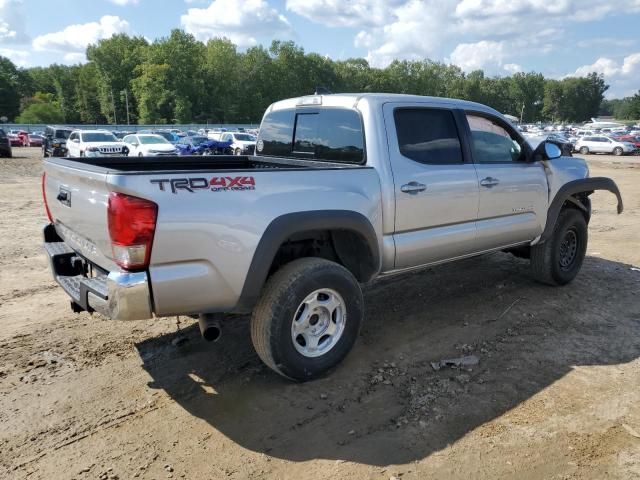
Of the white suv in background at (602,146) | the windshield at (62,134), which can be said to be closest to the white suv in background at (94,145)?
the windshield at (62,134)

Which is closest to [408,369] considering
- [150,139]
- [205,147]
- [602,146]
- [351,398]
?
[351,398]

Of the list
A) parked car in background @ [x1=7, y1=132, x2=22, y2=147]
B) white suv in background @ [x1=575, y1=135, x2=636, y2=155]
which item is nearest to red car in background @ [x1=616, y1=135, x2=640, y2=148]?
white suv in background @ [x1=575, y1=135, x2=636, y2=155]

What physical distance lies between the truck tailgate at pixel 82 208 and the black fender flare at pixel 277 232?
0.84 metres

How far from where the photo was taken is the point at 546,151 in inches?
206

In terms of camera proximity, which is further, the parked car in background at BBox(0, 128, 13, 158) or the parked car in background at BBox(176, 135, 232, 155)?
the parked car in background at BBox(176, 135, 232, 155)

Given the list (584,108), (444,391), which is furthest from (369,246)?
(584,108)

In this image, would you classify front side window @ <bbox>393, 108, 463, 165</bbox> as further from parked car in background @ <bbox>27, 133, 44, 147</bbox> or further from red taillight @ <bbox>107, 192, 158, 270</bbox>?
parked car in background @ <bbox>27, 133, 44, 147</bbox>

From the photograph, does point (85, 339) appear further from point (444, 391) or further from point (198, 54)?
point (198, 54)

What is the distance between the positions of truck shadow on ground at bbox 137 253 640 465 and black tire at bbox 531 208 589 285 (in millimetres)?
182

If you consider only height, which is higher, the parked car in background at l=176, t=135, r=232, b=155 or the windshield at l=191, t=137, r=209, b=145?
the windshield at l=191, t=137, r=209, b=145

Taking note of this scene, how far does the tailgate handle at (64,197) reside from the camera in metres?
3.52

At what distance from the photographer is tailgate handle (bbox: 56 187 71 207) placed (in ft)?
11.6

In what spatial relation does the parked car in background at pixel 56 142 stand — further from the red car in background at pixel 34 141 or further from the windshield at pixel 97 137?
the red car in background at pixel 34 141

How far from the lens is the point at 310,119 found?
4.59 m
